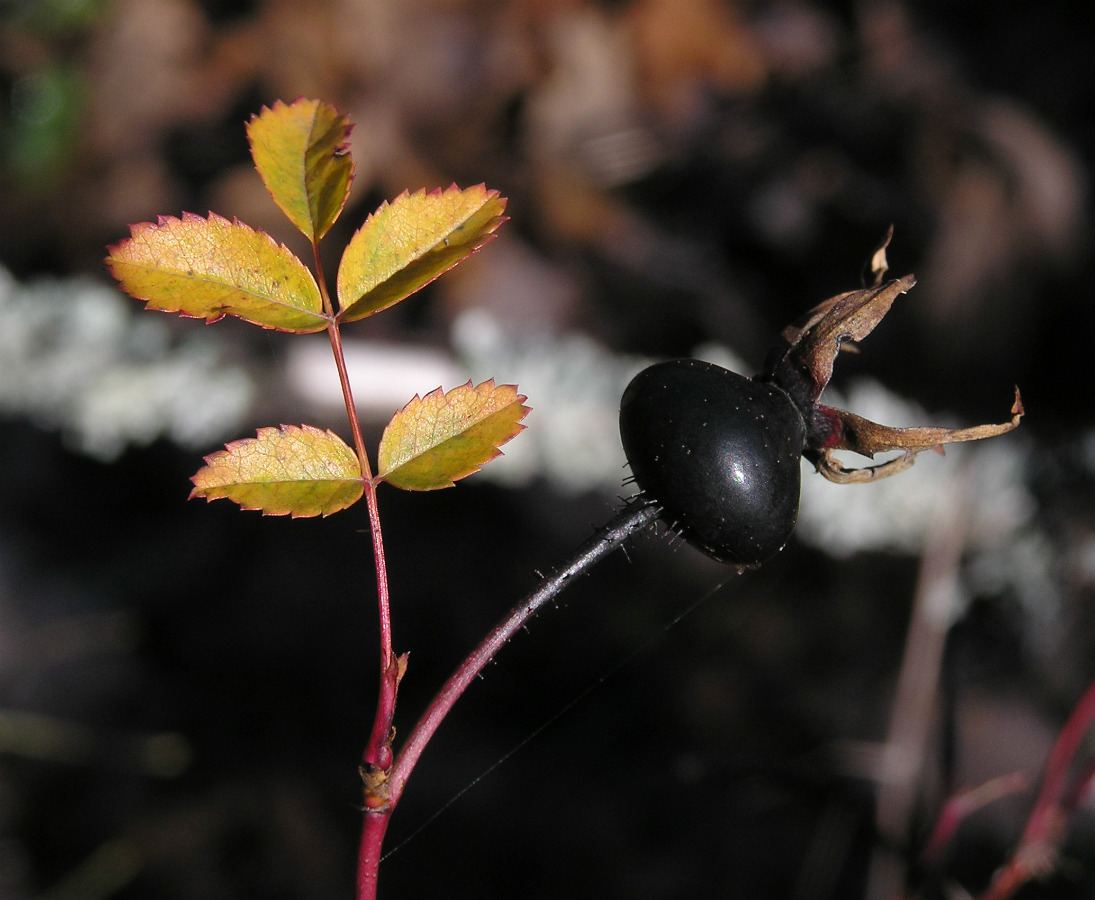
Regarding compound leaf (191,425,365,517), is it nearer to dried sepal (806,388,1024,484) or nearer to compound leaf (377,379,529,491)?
compound leaf (377,379,529,491)

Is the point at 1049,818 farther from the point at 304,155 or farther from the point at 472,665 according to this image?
the point at 304,155

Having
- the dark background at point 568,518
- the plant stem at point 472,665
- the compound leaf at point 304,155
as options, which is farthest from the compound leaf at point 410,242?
the dark background at point 568,518

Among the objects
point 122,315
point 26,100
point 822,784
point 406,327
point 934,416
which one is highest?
point 26,100

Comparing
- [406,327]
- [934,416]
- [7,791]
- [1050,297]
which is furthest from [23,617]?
A: [1050,297]

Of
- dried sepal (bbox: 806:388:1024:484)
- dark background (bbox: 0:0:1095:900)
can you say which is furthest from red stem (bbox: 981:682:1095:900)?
dried sepal (bbox: 806:388:1024:484)

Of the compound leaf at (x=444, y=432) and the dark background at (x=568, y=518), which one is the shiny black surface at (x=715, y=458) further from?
the dark background at (x=568, y=518)

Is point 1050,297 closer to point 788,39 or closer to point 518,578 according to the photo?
point 788,39
